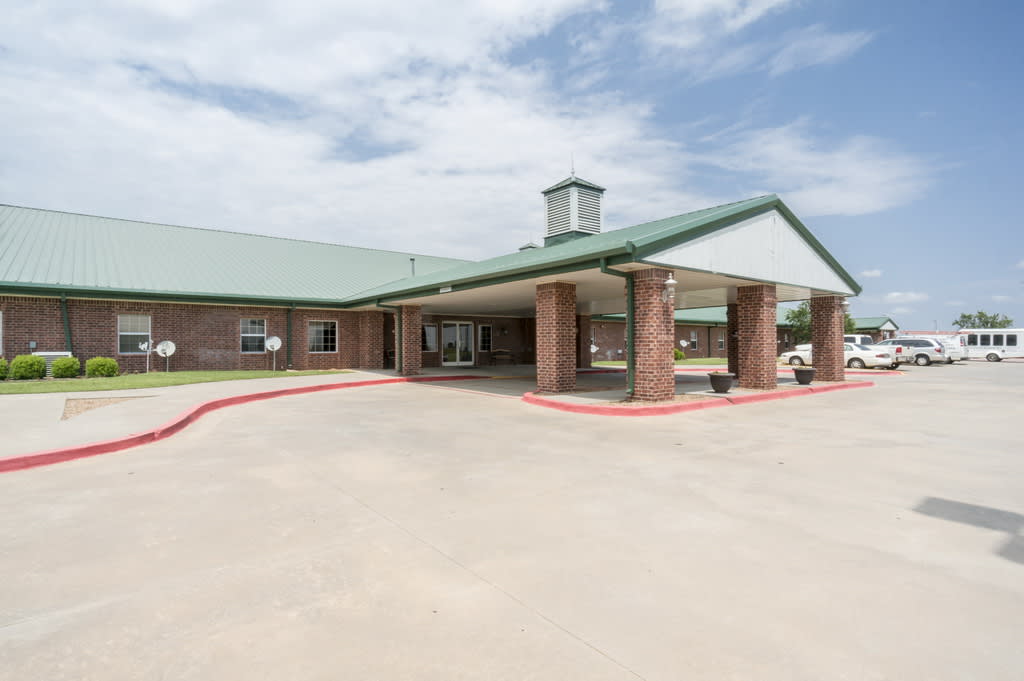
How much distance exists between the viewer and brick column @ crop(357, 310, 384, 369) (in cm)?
2350

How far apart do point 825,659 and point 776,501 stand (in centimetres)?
262

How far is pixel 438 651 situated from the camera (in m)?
2.65

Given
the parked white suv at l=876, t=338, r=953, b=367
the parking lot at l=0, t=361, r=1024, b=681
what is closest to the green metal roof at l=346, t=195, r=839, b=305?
the parking lot at l=0, t=361, r=1024, b=681

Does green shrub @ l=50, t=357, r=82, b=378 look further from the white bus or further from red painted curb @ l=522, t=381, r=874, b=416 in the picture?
the white bus

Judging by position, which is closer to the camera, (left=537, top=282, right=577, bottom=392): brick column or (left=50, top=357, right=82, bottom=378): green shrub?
(left=537, top=282, right=577, bottom=392): brick column

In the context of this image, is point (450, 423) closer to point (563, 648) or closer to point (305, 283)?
point (563, 648)

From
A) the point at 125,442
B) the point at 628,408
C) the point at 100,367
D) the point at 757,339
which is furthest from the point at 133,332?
the point at 757,339

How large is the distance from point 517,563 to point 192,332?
19.9 meters

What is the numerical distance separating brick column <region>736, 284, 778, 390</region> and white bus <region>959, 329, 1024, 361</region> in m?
31.6

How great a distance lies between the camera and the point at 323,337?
22.9 m

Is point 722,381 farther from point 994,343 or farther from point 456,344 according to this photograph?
point 994,343

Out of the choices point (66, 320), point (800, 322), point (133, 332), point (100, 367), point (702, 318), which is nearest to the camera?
point (100, 367)

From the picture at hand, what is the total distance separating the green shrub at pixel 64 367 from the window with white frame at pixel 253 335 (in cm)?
531

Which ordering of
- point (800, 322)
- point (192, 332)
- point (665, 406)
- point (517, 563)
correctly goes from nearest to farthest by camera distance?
point (517, 563) < point (665, 406) < point (192, 332) < point (800, 322)
